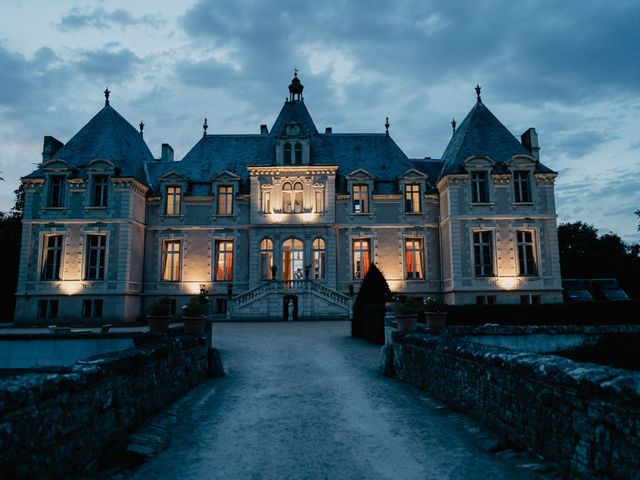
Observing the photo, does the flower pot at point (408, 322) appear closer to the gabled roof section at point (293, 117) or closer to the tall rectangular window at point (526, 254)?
the tall rectangular window at point (526, 254)

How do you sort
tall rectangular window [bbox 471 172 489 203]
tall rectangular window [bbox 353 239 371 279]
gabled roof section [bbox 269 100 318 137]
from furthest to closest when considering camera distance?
gabled roof section [bbox 269 100 318 137], tall rectangular window [bbox 353 239 371 279], tall rectangular window [bbox 471 172 489 203]

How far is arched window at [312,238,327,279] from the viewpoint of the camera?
28078 millimetres

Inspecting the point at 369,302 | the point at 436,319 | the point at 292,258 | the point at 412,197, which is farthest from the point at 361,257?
the point at 436,319

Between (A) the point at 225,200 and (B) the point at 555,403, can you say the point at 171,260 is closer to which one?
(A) the point at 225,200

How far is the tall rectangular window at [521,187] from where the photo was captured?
27.1m

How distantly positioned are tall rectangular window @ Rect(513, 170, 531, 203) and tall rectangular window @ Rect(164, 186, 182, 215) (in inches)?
807

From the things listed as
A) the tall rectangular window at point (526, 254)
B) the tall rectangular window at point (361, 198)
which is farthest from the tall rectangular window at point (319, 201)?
the tall rectangular window at point (526, 254)

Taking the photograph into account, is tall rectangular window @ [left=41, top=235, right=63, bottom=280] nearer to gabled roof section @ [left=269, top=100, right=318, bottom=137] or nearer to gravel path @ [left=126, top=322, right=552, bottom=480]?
gabled roof section @ [left=269, top=100, right=318, bottom=137]

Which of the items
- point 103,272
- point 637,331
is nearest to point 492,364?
point 637,331

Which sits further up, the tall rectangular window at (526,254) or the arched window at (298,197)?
the arched window at (298,197)

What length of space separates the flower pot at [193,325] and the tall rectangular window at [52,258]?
20.0 m

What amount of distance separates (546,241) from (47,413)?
2764 centimetres

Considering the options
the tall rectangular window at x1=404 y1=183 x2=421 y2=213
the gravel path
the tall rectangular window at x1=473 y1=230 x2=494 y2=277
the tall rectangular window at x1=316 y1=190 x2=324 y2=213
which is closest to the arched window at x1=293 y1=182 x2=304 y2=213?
the tall rectangular window at x1=316 y1=190 x2=324 y2=213

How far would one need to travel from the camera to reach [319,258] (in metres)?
28.2
